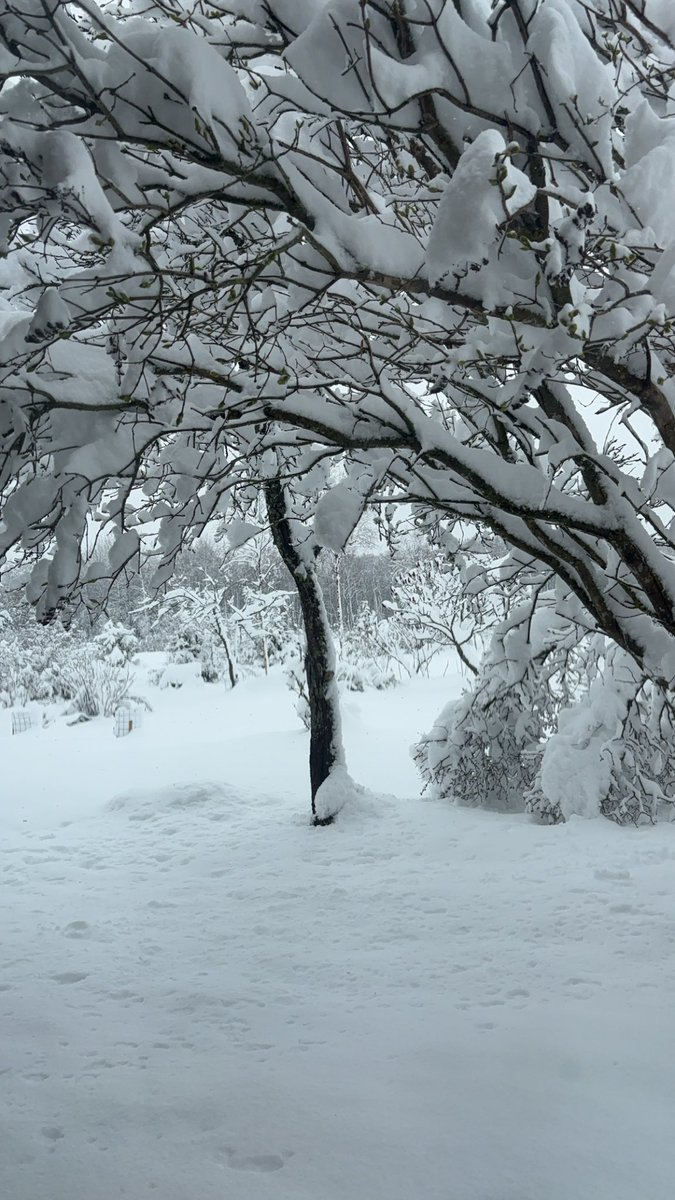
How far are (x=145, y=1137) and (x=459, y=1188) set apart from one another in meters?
0.96

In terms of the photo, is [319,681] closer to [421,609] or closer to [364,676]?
[421,609]

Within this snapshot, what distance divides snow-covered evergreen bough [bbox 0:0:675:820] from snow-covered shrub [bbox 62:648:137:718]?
565 inches

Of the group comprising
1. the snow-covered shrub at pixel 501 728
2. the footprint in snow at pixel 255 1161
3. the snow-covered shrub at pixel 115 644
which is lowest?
the footprint in snow at pixel 255 1161

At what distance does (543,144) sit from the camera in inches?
104

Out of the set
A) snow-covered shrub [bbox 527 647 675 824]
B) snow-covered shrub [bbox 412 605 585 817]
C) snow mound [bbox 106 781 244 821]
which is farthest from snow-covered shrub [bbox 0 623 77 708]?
snow-covered shrub [bbox 527 647 675 824]

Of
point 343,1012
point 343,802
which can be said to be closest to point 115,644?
point 343,802

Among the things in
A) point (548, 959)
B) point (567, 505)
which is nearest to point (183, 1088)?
point (548, 959)

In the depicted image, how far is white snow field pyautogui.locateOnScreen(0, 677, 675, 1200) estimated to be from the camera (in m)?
2.18

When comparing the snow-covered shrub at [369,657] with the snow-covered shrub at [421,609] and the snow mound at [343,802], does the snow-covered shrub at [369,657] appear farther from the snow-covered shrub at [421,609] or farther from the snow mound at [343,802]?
the snow mound at [343,802]

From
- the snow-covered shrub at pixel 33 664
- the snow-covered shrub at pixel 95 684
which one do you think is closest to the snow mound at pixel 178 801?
the snow-covered shrub at pixel 95 684

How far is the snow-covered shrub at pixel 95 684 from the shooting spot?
16.8 meters

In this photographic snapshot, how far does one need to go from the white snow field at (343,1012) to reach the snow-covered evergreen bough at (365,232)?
157 cm

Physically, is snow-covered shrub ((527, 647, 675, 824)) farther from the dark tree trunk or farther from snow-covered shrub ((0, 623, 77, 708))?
snow-covered shrub ((0, 623, 77, 708))

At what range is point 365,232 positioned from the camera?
2250mm
